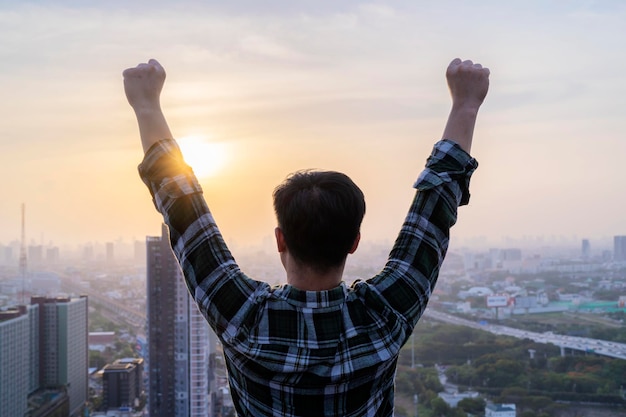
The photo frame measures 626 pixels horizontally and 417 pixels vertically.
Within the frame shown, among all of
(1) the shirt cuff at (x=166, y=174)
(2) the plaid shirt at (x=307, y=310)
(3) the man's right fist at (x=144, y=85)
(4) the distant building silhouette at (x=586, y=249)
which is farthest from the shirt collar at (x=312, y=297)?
(4) the distant building silhouette at (x=586, y=249)

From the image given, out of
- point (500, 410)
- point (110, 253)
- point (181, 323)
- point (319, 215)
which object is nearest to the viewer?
point (319, 215)

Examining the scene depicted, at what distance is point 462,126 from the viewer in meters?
0.58

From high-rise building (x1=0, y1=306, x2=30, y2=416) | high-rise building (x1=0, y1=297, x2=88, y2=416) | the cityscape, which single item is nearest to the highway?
the cityscape

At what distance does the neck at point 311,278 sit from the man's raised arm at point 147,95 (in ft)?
0.56

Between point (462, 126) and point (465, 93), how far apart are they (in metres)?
0.04

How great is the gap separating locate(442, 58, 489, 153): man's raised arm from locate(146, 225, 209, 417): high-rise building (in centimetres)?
608

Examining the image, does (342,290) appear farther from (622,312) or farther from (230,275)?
(622,312)

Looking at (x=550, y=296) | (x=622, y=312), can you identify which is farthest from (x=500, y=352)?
(x=550, y=296)

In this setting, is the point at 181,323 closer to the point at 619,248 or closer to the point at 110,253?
the point at 619,248

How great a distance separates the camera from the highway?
28.7 feet

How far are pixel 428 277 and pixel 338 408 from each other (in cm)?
13

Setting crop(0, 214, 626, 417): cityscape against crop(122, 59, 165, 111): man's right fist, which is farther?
crop(0, 214, 626, 417): cityscape

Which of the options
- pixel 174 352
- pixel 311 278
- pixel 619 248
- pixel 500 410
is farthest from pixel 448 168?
pixel 619 248

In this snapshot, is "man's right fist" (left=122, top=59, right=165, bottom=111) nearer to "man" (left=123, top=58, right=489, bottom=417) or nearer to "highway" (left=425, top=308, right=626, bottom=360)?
"man" (left=123, top=58, right=489, bottom=417)
